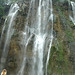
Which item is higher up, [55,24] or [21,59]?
[55,24]

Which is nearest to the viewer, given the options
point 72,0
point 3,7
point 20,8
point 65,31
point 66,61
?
point 66,61

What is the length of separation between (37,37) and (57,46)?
7.99 feet

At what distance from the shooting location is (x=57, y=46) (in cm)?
1476

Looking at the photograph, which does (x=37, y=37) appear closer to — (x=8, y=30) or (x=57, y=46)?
(x=57, y=46)

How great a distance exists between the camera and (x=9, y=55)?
14977 millimetres

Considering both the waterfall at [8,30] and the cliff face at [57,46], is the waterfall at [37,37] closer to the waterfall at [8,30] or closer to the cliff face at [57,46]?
the cliff face at [57,46]

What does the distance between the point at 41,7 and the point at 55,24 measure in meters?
3.38

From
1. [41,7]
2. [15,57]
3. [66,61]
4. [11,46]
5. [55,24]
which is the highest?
[41,7]

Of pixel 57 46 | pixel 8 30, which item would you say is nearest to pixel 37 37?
pixel 57 46

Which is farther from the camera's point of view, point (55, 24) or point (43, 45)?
point (55, 24)

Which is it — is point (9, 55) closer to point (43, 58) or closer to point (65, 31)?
point (43, 58)

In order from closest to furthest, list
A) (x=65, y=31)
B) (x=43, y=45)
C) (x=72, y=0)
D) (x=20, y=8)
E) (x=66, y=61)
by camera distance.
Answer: (x=66, y=61)
(x=43, y=45)
(x=65, y=31)
(x=20, y=8)
(x=72, y=0)

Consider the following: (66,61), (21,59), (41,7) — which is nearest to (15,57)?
(21,59)

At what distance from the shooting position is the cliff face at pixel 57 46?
1385cm
